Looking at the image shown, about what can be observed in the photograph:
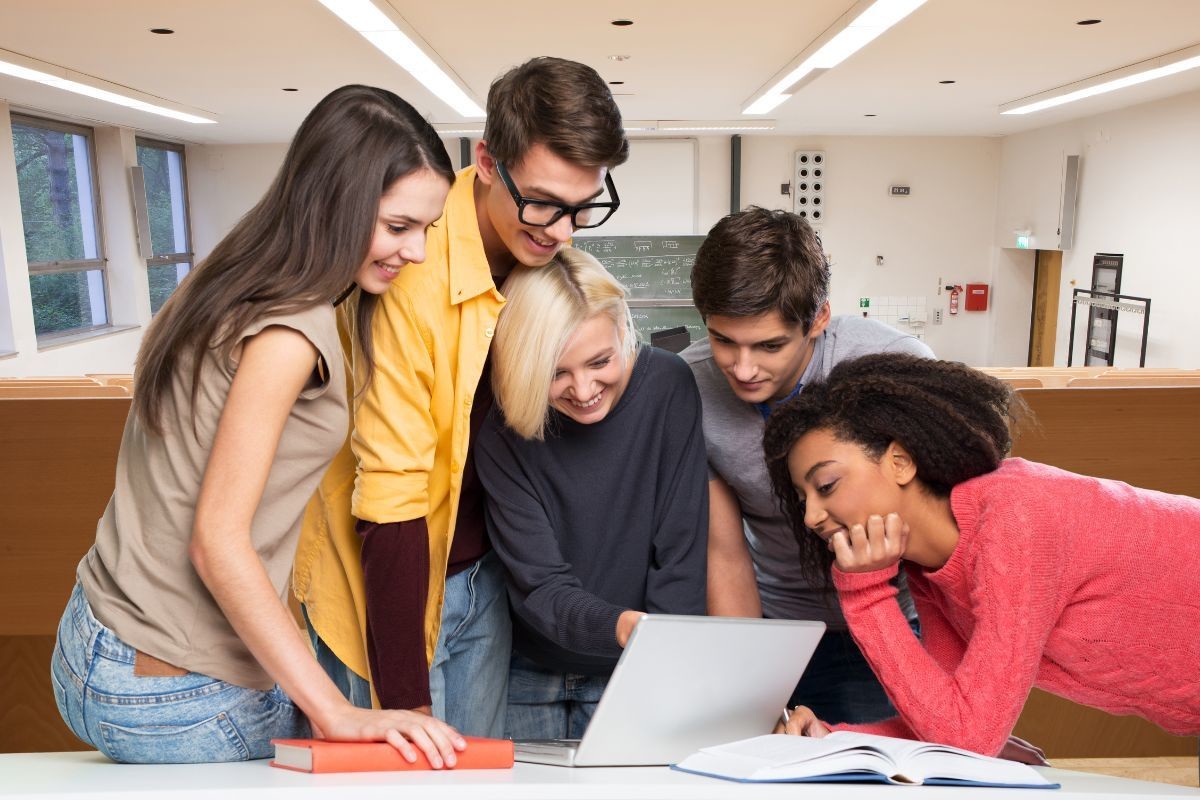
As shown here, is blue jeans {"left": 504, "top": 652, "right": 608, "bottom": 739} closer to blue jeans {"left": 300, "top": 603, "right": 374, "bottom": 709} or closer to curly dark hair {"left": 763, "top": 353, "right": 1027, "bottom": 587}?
blue jeans {"left": 300, "top": 603, "right": 374, "bottom": 709}

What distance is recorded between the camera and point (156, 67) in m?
5.53

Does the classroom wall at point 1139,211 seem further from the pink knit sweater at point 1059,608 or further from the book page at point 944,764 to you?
the book page at point 944,764

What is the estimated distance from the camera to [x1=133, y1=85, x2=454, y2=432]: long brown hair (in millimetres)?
1051

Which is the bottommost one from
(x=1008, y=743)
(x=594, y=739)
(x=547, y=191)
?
(x=1008, y=743)

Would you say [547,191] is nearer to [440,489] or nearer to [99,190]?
[440,489]

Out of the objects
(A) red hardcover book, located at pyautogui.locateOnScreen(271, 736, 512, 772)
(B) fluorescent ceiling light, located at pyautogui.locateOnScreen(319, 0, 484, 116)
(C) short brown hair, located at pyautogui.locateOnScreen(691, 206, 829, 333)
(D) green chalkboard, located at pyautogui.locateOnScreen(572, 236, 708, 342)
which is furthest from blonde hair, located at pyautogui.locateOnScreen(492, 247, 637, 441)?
(D) green chalkboard, located at pyautogui.locateOnScreen(572, 236, 708, 342)

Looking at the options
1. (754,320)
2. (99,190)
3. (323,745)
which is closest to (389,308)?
(754,320)

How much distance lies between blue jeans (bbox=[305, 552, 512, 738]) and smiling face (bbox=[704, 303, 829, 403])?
517mm

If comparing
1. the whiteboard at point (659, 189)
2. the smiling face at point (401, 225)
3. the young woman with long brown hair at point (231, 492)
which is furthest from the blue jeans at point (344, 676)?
the whiteboard at point (659, 189)

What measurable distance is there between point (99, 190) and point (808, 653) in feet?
29.4

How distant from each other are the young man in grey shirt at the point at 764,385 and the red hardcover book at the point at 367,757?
2.32 ft

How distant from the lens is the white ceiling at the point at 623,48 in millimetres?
4250

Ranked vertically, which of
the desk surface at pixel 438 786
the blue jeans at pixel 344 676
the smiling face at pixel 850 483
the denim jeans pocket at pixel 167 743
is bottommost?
the blue jeans at pixel 344 676

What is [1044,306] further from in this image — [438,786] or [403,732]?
[438,786]
